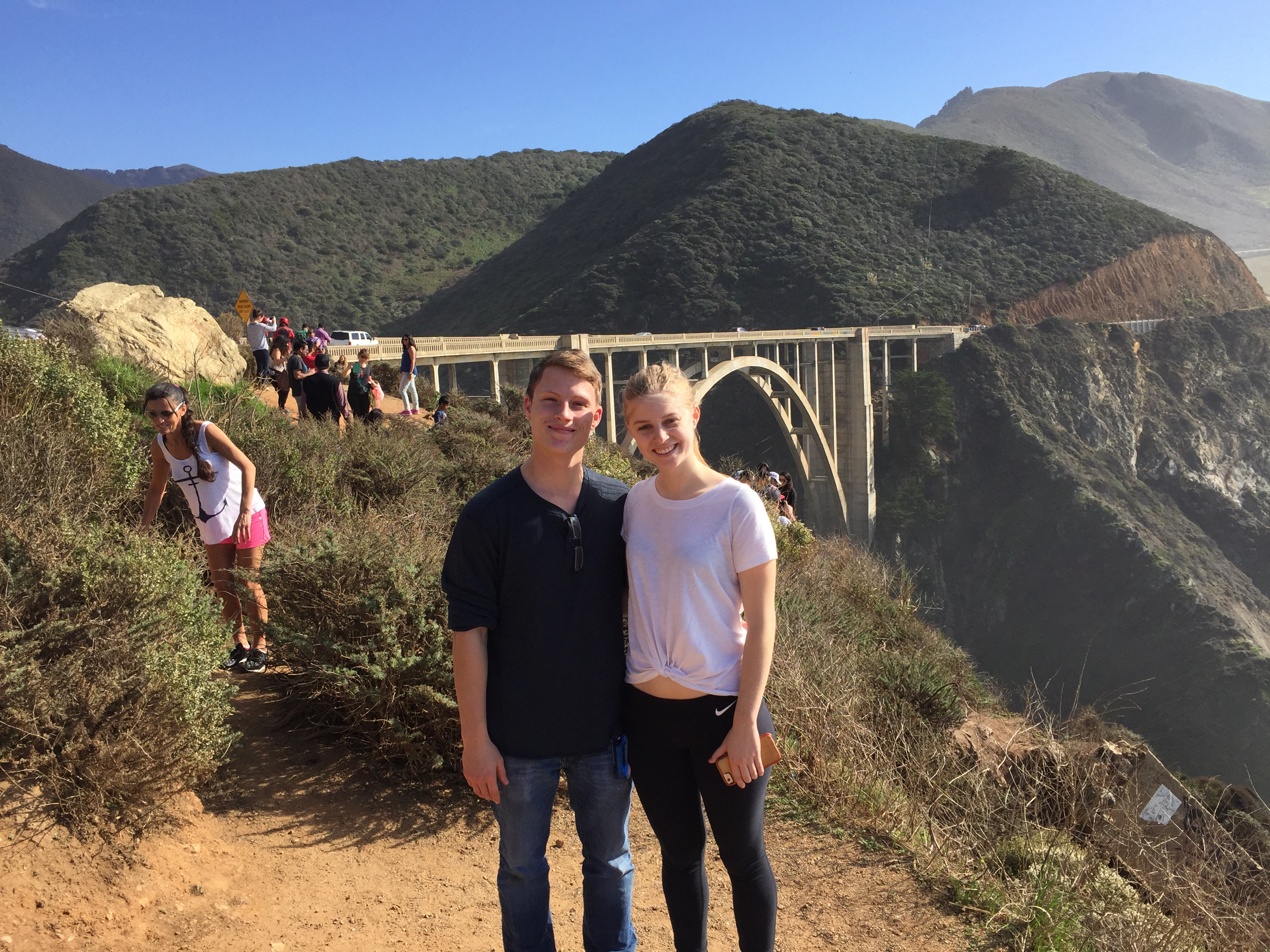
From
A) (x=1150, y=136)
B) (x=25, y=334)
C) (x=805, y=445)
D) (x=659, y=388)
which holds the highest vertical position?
(x=1150, y=136)

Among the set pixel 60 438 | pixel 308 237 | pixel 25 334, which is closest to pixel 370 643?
pixel 60 438

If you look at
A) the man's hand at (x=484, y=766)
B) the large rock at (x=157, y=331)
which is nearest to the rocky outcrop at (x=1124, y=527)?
the large rock at (x=157, y=331)

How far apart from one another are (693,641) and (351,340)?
64.6 feet

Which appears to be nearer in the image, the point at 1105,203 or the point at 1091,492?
the point at 1091,492

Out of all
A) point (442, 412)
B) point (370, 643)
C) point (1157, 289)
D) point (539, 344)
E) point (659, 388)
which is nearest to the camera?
point (659, 388)

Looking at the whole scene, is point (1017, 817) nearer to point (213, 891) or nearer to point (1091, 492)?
point (213, 891)

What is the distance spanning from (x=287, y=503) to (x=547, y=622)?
4414mm

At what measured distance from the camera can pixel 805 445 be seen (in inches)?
1215

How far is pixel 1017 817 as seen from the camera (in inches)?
154

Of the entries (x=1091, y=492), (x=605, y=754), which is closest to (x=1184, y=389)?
(x=1091, y=492)

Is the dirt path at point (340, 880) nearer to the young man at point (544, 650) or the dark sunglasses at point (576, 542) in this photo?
the young man at point (544, 650)

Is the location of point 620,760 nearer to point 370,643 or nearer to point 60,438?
point 370,643

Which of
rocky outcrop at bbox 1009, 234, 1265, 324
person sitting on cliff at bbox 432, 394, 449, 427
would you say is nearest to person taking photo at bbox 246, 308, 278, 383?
person sitting on cliff at bbox 432, 394, 449, 427

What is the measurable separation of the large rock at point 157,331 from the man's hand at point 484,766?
316 inches
